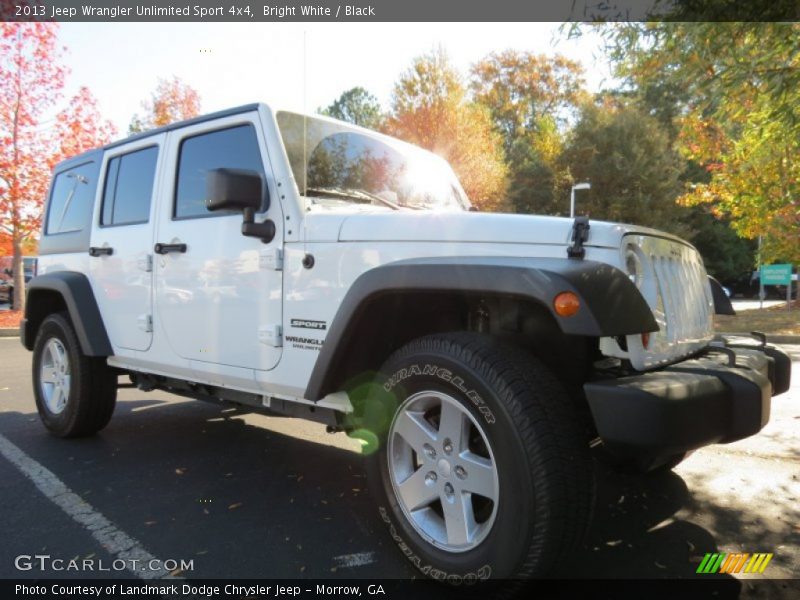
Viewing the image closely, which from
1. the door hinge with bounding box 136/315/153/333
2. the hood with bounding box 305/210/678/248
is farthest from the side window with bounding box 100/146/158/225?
the hood with bounding box 305/210/678/248

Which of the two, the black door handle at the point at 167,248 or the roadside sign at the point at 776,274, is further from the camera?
the roadside sign at the point at 776,274

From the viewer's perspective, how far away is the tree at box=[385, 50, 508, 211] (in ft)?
57.8

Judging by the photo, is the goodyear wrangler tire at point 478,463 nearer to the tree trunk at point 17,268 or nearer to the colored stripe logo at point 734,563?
the colored stripe logo at point 734,563

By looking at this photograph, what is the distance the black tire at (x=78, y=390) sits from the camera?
4.25 m

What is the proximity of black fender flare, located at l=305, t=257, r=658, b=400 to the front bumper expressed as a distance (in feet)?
0.67

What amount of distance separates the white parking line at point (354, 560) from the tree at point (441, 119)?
50.9 ft

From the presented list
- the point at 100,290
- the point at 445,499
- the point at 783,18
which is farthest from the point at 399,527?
the point at 783,18

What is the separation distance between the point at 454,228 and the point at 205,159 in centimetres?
183

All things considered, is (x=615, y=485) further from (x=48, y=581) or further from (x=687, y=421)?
(x=48, y=581)

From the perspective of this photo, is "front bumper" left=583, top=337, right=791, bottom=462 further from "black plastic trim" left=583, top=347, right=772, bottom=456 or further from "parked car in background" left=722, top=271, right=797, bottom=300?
"parked car in background" left=722, top=271, right=797, bottom=300

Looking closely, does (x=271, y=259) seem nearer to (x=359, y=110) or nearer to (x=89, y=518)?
(x=89, y=518)

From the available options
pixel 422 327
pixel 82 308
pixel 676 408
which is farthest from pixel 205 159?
pixel 676 408

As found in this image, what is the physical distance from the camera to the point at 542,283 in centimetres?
204

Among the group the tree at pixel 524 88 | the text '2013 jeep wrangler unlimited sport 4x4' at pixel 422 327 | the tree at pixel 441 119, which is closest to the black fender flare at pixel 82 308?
the text '2013 jeep wrangler unlimited sport 4x4' at pixel 422 327
